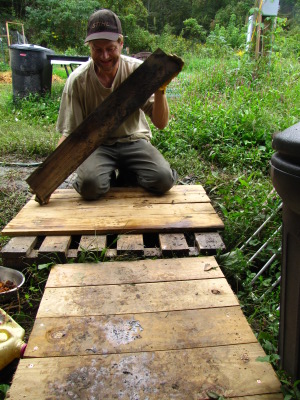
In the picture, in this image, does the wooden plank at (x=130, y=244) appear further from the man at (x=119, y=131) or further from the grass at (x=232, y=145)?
the man at (x=119, y=131)

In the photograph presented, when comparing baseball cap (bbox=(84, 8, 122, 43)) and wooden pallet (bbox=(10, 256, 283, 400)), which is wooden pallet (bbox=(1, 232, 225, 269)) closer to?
wooden pallet (bbox=(10, 256, 283, 400))

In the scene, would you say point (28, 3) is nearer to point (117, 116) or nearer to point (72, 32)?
point (72, 32)

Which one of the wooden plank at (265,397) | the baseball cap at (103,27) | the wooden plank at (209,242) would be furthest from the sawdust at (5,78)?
the wooden plank at (265,397)

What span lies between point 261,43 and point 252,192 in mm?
3779

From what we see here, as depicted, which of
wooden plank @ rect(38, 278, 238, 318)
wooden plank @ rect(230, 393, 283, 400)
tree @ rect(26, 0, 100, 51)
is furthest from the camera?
tree @ rect(26, 0, 100, 51)

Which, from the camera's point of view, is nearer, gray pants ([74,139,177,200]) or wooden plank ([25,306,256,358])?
wooden plank ([25,306,256,358])

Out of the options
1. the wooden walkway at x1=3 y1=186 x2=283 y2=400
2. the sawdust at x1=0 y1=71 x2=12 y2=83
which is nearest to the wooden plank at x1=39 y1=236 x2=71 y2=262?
the wooden walkway at x1=3 y1=186 x2=283 y2=400

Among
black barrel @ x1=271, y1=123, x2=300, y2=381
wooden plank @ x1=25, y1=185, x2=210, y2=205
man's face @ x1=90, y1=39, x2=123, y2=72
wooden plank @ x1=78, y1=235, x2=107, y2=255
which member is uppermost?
man's face @ x1=90, y1=39, x2=123, y2=72

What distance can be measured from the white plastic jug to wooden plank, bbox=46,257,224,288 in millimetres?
290

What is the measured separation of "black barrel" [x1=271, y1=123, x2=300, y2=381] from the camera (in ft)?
3.42

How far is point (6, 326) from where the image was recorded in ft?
5.34

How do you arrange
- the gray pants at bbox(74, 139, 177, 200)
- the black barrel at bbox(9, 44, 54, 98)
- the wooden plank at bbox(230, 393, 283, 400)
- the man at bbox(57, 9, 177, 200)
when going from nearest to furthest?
1. the wooden plank at bbox(230, 393, 283, 400)
2. the man at bbox(57, 9, 177, 200)
3. the gray pants at bbox(74, 139, 177, 200)
4. the black barrel at bbox(9, 44, 54, 98)

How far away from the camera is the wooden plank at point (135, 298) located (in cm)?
170

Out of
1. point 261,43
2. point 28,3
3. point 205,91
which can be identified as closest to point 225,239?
point 205,91
